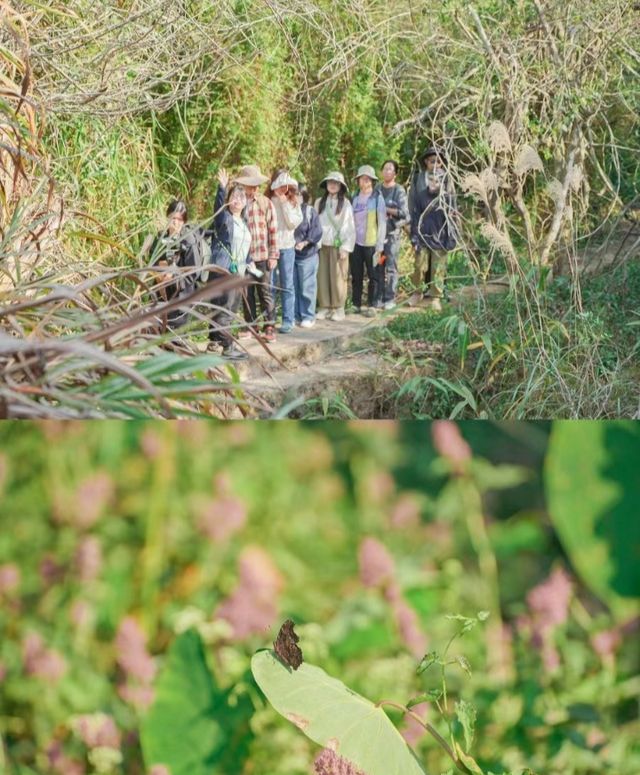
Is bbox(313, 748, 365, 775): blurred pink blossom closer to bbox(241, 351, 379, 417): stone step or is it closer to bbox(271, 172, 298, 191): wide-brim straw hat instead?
bbox(241, 351, 379, 417): stone step

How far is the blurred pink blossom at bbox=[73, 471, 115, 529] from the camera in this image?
89cm

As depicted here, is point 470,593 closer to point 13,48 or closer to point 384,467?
point 384,467

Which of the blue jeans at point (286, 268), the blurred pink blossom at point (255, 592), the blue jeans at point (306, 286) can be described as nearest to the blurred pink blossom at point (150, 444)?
the blurred pink blossom at point (255, 592)

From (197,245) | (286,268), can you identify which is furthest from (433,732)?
(286,268)

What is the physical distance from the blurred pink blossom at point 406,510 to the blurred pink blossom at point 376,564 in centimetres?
3

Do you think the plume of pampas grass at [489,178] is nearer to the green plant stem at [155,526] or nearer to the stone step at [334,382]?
the stone step at [334,382]

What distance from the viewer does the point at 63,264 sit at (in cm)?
237

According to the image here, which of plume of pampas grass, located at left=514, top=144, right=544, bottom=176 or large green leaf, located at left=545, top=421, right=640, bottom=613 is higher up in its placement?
plume of pampas grass, located at left=514, top=144, right=544, bottom=176

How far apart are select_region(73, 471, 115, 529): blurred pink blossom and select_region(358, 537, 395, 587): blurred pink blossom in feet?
0.68

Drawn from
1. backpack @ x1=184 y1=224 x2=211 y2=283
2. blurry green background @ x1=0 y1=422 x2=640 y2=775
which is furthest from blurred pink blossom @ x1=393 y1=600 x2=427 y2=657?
backpack @ x1=184 y1=224 x2=211 y2=283

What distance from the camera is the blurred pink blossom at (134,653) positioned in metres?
0.90

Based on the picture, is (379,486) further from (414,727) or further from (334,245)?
(334,245)

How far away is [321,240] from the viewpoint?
19.3 ft

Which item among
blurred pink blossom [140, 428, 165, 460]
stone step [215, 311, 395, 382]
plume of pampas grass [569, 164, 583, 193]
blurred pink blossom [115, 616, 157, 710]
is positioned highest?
plume of pampas grass [569, 164, 583, 193]
